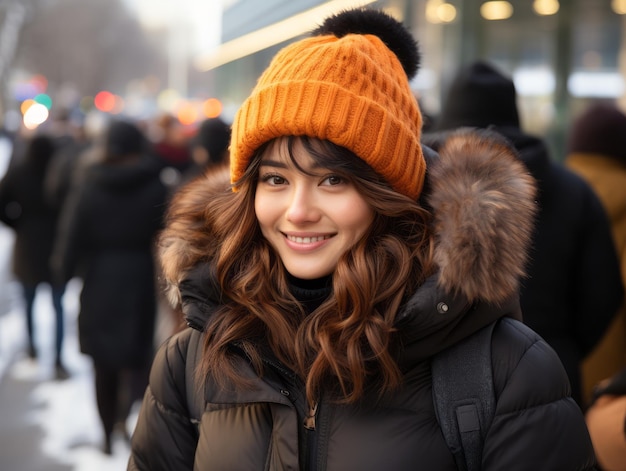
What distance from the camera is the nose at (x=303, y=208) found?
205cm

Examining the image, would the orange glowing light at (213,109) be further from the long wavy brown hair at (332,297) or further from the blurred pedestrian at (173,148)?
the long wavy brown hair at (332,297)

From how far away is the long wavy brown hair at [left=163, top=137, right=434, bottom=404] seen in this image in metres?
2.00

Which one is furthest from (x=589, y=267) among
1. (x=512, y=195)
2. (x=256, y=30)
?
(x=256, y=30)

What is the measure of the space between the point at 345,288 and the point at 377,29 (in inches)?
27.9

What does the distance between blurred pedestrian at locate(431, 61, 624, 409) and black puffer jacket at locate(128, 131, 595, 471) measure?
1463mm

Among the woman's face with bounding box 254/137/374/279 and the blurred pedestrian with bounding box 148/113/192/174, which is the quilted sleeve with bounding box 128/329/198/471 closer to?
the woman's face with bounding box 254/137/374/279

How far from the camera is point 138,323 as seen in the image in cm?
619

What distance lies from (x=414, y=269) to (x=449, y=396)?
0.32 m

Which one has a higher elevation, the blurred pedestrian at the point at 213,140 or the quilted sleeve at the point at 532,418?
the blurred pedestrian at the point at 213,140

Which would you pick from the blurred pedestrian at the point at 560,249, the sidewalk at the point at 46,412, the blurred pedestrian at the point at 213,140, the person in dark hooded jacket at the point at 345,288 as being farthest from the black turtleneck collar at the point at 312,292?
the blurred pedestrian at the point at 213,140

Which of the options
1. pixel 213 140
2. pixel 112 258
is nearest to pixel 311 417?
pixel 112 258

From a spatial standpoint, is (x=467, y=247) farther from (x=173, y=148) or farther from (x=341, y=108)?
(x=173, y=148)

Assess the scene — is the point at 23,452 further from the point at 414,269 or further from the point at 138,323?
the point at 414,269

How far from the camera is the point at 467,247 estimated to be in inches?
77.9
